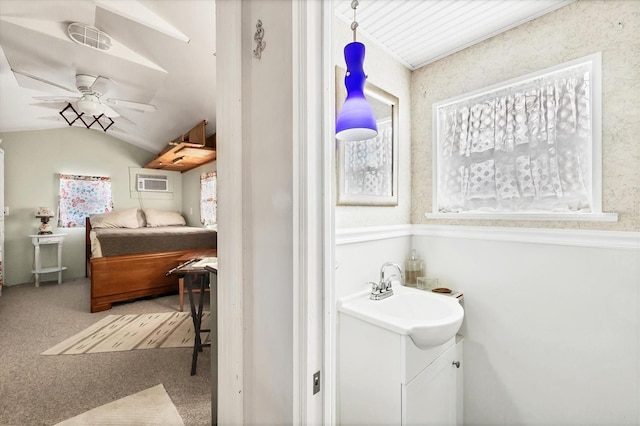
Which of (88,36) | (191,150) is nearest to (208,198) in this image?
(191,150)

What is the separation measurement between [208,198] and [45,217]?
265 centimetres

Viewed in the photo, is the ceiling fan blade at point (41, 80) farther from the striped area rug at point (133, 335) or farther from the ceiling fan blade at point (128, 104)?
the striped area rug at point (133, 335)

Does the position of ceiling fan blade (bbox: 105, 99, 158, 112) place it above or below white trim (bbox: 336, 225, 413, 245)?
above

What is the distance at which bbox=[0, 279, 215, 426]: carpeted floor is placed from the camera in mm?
1645

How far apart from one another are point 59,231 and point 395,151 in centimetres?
617

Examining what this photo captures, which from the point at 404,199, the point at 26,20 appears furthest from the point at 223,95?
the point at 26,20

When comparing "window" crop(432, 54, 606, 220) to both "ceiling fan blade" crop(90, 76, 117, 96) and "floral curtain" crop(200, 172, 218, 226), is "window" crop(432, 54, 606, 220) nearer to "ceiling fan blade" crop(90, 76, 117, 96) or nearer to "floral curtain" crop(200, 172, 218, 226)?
"ceiling fan blade" crop(90, 76, 117, 96)

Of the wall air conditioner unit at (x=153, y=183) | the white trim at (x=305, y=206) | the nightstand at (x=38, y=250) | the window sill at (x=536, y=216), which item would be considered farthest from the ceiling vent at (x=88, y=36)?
the wall air conditioner unit at (x=153, y=183)

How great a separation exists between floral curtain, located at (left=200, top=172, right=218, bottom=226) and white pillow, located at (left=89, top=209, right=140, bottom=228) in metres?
1.20

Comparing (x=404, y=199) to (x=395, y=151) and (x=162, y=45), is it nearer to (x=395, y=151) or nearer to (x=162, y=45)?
(x=395, y=151)

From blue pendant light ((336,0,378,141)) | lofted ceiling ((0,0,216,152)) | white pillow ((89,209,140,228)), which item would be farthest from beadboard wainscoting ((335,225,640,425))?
white pillow ((89,209,140,228))

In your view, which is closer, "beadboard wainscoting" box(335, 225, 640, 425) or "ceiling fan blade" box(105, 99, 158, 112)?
"beadboard wainscoting" box(335, 225, 640, 425)

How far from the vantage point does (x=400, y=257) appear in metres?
1.88

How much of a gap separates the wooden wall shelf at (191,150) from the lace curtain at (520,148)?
335 cm
